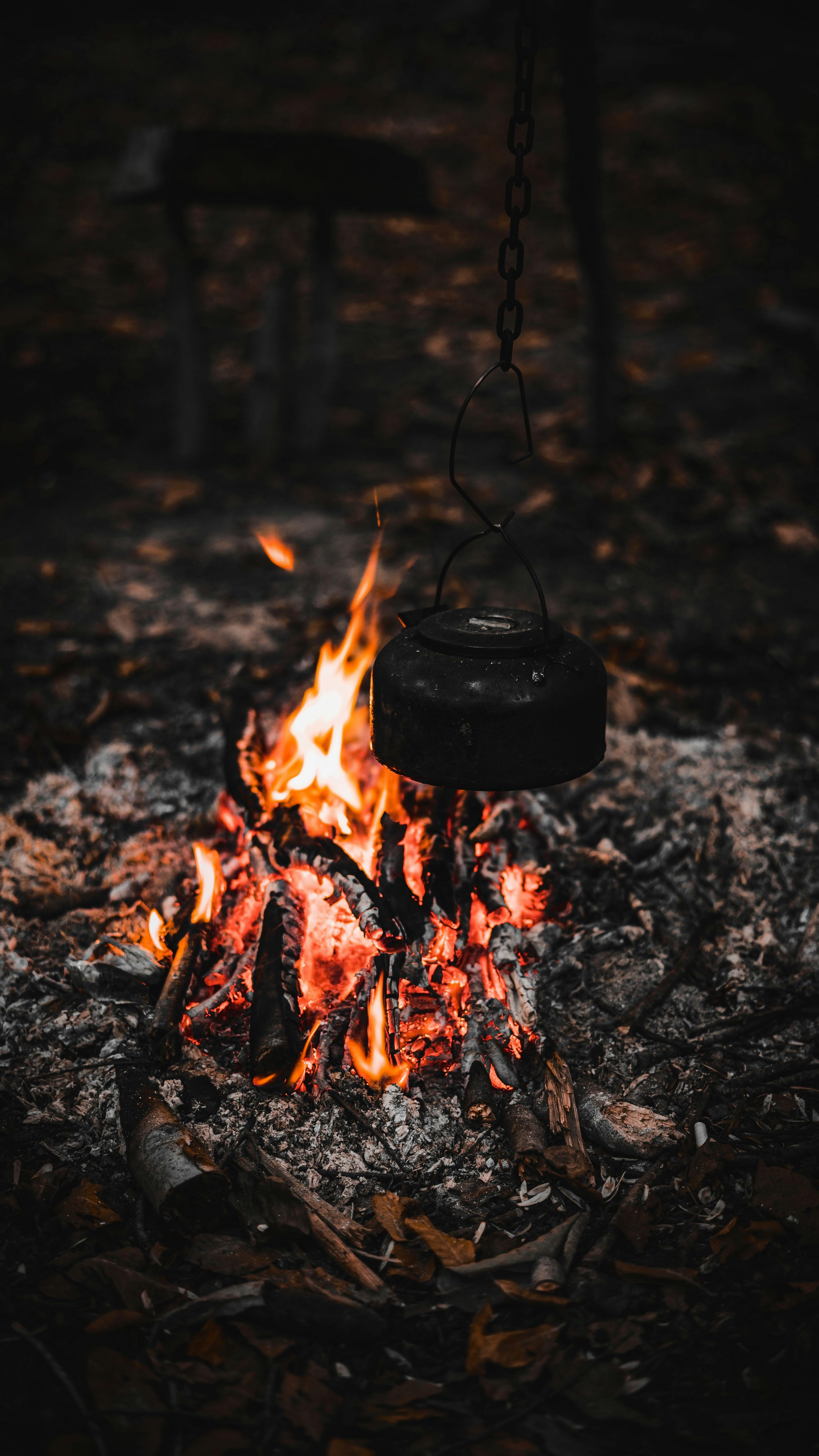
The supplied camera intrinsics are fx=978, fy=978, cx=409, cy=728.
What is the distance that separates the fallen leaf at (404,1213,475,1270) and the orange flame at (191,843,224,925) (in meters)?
1.19

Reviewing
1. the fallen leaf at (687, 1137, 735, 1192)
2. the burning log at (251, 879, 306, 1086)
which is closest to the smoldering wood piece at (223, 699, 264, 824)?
the burning log at (251, 879, 306, 1086)

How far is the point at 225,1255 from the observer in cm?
222

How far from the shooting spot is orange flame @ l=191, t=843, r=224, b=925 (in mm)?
3148

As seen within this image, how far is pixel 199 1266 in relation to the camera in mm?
2203

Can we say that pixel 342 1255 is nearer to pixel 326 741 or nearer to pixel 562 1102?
pixel 562 1102

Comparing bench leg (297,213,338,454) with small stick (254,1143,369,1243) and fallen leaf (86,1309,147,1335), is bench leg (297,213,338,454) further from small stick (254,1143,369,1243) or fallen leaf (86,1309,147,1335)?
fallen leaf (86,1309,147,1335)

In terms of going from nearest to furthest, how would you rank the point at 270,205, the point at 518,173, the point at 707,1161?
the point at 518,173
the point at 707,1161
the point at 270,205

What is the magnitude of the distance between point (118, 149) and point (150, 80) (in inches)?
91.2

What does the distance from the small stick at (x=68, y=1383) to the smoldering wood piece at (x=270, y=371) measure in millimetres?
6384

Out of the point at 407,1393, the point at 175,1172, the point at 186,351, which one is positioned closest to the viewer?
the point at 407,1393

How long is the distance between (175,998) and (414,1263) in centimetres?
105

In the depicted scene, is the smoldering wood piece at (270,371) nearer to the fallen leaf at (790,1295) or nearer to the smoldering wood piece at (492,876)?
the smoldering wood piece at (492,876)

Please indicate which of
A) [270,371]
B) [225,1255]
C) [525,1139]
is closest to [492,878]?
[525,1139]

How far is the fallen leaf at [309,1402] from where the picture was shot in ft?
6.09
